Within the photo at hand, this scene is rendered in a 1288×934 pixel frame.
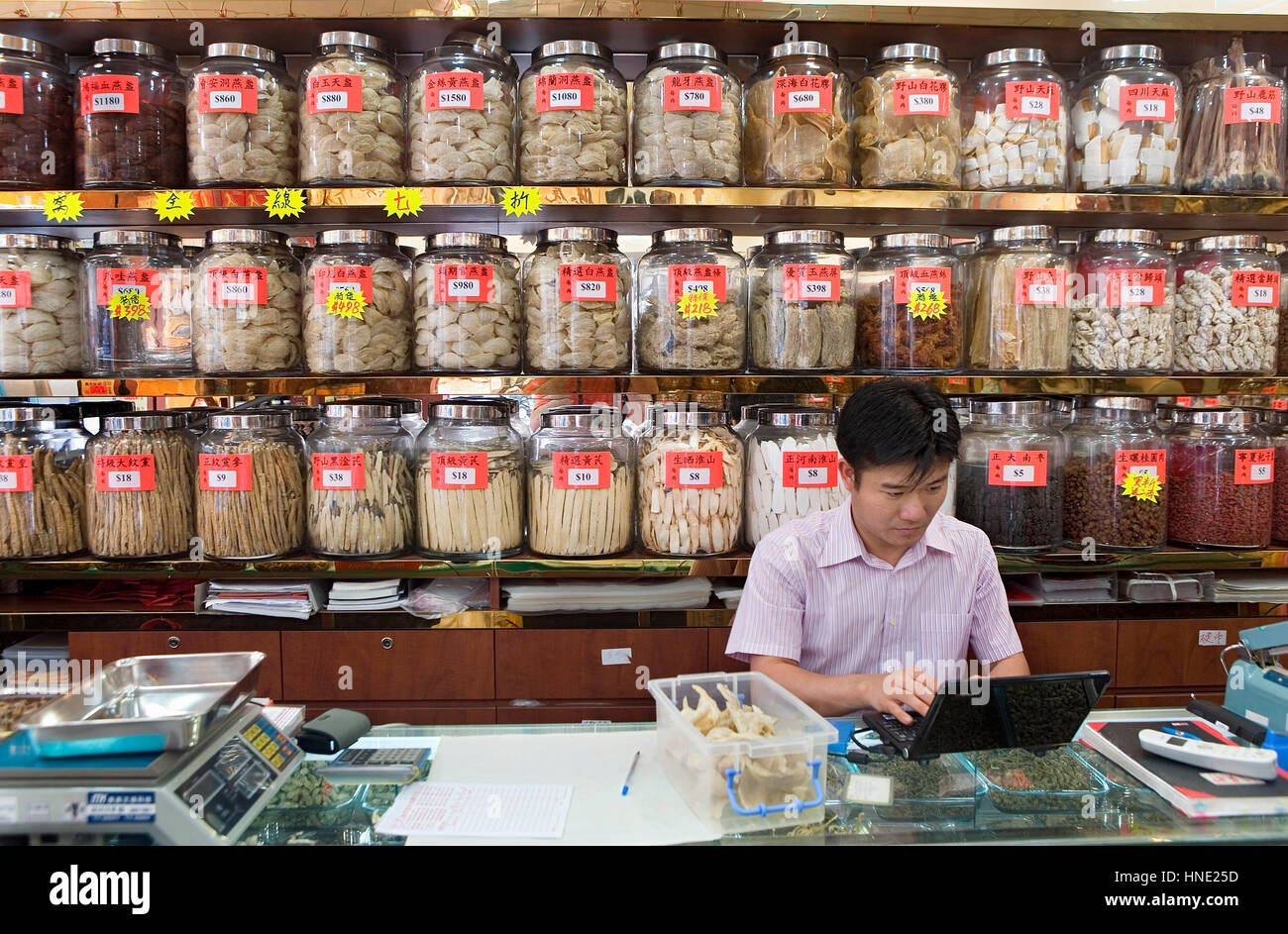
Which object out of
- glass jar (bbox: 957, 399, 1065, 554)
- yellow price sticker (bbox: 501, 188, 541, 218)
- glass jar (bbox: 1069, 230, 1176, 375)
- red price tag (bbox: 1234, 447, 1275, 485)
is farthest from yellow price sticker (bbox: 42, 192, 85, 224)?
red price tag (bbox: 1234, 447, 1275, 485)

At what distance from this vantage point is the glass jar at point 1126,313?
2447 millimetres

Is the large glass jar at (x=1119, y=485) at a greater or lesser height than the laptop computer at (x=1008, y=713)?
greater

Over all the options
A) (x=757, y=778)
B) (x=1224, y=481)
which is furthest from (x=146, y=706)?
(x=1224, y=481)

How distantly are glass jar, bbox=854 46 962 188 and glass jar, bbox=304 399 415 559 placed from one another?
58.9 inches

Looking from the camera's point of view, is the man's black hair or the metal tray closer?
the metal tray

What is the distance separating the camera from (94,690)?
4.25 feet

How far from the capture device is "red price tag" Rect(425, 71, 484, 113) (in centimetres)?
230

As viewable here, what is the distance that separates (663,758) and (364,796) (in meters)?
0.46

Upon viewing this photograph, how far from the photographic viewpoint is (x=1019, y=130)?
2420 millimetres

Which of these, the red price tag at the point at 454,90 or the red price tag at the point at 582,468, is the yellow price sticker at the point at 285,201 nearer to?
the red price tag at the point at 454,90

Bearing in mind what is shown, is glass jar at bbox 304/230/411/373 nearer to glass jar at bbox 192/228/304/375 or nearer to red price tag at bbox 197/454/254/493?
glass jar at bbox 192/228/304/375

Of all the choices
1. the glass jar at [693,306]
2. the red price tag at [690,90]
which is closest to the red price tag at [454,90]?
the red price tag at [690,90]

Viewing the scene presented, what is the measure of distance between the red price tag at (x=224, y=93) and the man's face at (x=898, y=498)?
1.82 metres

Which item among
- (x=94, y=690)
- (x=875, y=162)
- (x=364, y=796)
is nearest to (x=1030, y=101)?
(x=875, y=162)
